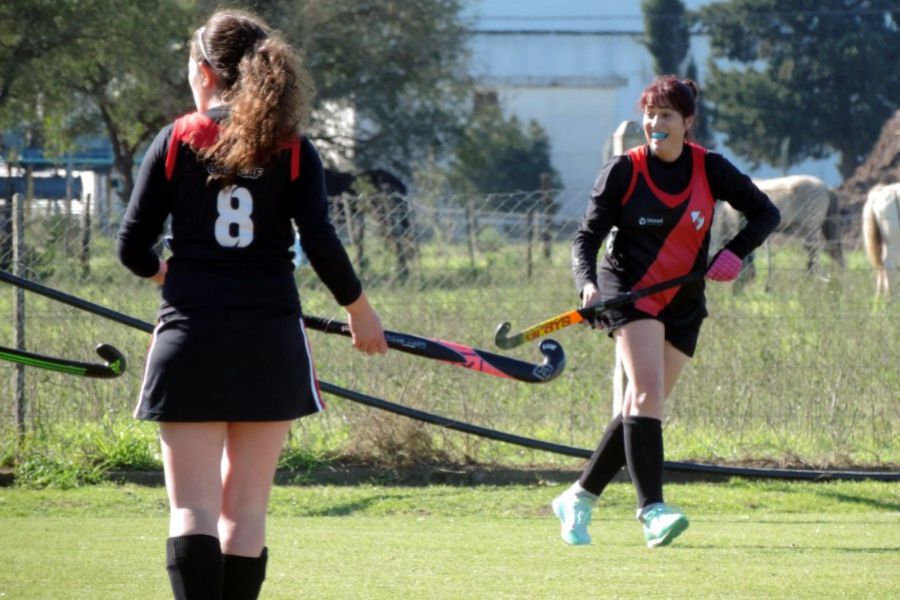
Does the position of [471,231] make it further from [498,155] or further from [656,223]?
[498,155]

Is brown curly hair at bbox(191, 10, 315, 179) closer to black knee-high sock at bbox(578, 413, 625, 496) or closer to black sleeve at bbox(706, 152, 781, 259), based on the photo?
black sleeve at bbox(706, 152, 781, 259)

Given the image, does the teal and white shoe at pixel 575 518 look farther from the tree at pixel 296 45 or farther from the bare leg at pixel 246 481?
the tree at pixel 296 45

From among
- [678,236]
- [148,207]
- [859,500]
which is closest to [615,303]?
[678,236]

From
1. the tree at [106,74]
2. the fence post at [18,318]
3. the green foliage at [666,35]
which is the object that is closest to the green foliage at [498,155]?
the green foliage at [666,35]

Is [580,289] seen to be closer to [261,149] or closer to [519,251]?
[261,149]

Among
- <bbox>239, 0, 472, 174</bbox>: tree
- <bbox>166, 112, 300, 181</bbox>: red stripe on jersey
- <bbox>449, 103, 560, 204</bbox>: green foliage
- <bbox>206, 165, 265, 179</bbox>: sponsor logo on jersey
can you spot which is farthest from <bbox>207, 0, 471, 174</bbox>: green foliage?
<bbox>206, 165, 265, 179</bbox>: sponsor logo on jersey

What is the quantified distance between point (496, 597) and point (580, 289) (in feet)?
4.41

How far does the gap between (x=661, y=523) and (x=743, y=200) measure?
55.5 inches

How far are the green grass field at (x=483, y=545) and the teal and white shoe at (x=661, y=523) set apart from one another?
0.54 ft

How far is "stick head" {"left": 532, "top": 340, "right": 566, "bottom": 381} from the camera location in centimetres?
468

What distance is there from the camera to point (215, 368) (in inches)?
143

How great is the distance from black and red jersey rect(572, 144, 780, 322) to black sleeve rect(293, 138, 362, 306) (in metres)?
2.19

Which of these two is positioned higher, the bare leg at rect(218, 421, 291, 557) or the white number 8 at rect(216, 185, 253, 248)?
the white number 8 at rect(216, 185, 253, 248)

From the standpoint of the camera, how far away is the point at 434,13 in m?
33.0
